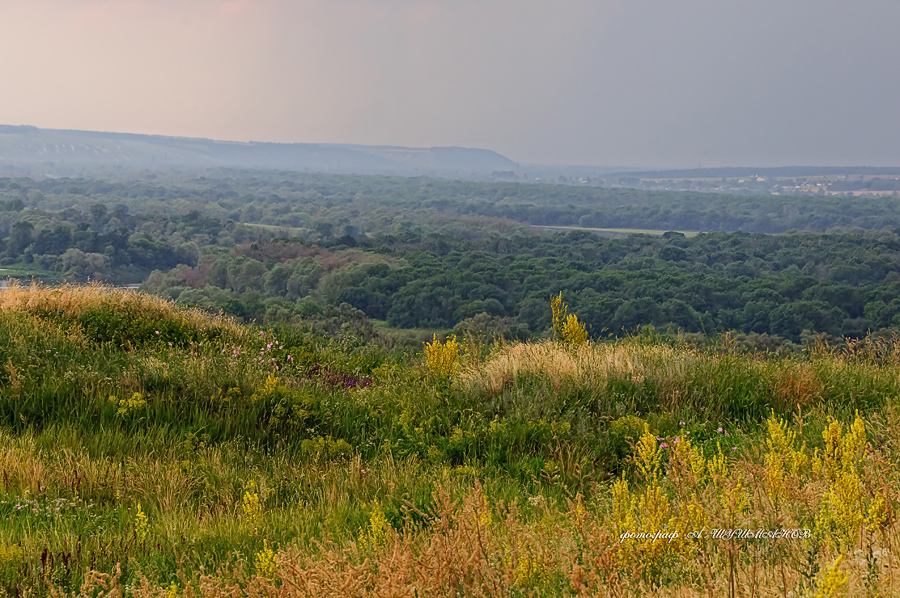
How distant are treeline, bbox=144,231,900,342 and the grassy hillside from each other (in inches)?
1811

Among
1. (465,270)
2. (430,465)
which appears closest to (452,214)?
(465,270)

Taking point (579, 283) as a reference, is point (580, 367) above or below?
above

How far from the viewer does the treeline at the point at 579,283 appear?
240ft

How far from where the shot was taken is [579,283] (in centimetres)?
8794

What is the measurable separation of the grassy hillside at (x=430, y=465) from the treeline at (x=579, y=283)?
4599cm

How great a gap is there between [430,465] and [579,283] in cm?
8421

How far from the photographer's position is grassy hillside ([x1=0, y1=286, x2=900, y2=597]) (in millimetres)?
2801

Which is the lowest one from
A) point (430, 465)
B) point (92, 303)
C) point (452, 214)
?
point (452, 214)

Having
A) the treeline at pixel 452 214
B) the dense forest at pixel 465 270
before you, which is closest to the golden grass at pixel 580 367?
the dense forest at pixel 465 270

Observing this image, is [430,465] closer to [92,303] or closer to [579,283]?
[92,303]

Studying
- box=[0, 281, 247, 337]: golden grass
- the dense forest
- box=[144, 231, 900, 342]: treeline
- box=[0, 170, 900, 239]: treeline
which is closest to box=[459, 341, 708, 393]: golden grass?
box=[0, 281, 247, 337]: golden grass

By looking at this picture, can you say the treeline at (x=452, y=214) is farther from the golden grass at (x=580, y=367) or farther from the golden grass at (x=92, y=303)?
the golden grass at (x=580, y=367)

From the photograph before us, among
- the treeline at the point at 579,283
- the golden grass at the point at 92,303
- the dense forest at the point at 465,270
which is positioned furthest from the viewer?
the dense forest at the point at 465,270

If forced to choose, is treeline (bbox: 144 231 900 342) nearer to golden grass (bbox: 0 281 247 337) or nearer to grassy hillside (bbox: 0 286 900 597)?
golden grass (bbox: 0 281 247 337)
